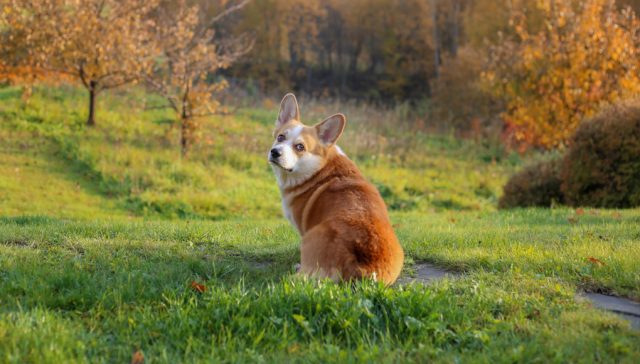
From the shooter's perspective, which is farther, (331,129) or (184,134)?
(184,134)

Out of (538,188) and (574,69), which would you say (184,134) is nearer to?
→ (538,188)

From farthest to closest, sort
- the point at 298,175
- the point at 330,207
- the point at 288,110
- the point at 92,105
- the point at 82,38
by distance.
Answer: the point at 92,105
the point at 82,38
the point at 288,110
the point at 298,175
the point at 330,207

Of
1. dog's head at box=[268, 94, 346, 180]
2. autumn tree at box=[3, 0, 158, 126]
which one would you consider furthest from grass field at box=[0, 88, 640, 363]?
autumn tree at box=[3, 0, 158, 126]

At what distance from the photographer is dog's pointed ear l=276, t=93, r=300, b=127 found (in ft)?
19.8

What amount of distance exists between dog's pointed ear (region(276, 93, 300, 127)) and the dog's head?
259 millimetres

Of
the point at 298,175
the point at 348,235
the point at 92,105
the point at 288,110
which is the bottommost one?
the point at 348,235

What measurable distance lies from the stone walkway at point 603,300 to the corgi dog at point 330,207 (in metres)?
0.52

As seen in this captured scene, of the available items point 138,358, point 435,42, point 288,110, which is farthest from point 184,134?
point 435,42

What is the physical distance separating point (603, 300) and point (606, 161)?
8.47 meters

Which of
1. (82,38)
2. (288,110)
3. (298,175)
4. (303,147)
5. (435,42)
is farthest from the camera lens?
(435,42)

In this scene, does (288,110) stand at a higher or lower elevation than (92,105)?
higher

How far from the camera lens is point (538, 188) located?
13438 millimetres

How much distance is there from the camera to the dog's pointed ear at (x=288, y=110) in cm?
603

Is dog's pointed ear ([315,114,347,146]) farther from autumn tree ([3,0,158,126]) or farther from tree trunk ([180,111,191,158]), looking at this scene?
autumn tree ([3,0,158,126])
